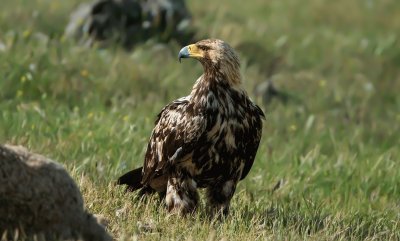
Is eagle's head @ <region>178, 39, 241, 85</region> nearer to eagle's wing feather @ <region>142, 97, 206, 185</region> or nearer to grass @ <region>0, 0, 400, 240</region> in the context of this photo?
eagle's wing feather @ <region>142, 97, 206, 185</region>

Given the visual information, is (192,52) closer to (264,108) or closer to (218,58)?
(218,58)

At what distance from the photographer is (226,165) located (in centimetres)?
751

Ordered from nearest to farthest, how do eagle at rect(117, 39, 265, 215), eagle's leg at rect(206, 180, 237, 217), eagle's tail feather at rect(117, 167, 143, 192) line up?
eagle at rect(117, 39, 265, 215)
eagle's leg at rect(206, 180, 237, 217)
eagle's tail feather at rect(117, 167, 143, 192)

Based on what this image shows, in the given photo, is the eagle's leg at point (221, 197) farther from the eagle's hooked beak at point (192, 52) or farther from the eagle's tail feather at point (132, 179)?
the eagle's hooked beak at point (192, 52)

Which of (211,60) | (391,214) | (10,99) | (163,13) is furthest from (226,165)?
(163,13)

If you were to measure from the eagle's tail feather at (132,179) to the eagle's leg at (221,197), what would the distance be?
2.32 feet

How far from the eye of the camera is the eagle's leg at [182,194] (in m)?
7.49

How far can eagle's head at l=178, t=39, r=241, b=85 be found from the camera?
24.4 feet

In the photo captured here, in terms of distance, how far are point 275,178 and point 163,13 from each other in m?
6.80

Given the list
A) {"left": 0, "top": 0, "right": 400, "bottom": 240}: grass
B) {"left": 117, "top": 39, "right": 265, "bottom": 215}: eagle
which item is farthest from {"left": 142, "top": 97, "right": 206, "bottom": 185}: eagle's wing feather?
{"left": 0, "top": 0, "right": 400, "bottom": 240}: grass

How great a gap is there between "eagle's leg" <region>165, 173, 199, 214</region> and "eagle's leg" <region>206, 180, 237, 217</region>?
0.18 m

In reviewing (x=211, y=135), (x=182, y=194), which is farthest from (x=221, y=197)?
A: (x=211, y=135)

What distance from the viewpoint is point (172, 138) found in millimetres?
7602

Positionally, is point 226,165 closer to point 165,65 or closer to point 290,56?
point 165,65
